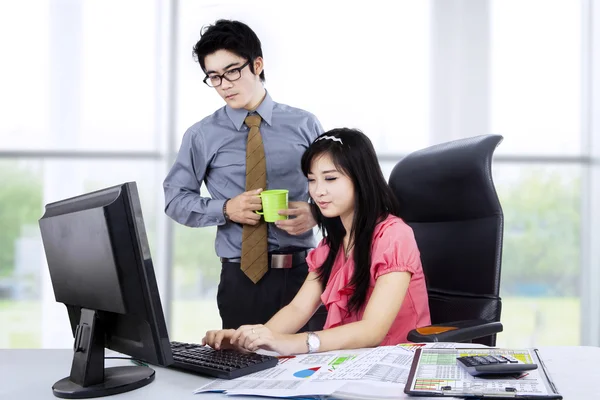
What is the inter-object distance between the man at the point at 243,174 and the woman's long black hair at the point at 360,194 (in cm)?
30

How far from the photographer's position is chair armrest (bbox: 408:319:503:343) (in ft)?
4.49

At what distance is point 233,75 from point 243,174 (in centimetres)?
35

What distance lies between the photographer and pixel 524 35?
3.29 metres

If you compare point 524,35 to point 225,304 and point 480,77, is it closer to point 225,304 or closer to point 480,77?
point 480,77

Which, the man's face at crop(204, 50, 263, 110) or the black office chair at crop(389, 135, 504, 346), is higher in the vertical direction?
the man's face at crop(204, 50, 263, 110)

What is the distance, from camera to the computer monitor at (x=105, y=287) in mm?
975

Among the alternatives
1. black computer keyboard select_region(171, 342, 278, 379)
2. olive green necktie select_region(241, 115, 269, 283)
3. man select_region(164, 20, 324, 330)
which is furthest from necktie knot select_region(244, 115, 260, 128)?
black computer keyboard select_region(171, 342, 278, 379)

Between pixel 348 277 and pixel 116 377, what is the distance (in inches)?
30.7

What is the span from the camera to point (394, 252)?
5.23ft

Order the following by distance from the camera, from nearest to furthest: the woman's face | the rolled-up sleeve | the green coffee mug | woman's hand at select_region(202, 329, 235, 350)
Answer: woman's hand at select_region(202, 329, 235, 350) < the woman's face < the green coffee mug < the rolled-up sleeve

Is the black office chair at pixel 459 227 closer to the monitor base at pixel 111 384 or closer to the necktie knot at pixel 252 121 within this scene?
the necktie knot at pixel 252 121

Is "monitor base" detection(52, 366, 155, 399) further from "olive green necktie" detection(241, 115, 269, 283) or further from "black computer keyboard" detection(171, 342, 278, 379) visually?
"olive green necktie" detection(241, 115, 269, 283)

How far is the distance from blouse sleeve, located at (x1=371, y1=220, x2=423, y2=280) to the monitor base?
2.27 ft

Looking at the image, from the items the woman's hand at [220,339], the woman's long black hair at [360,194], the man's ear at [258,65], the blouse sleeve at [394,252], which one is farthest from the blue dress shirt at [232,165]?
the woman's hand at [220,339]
